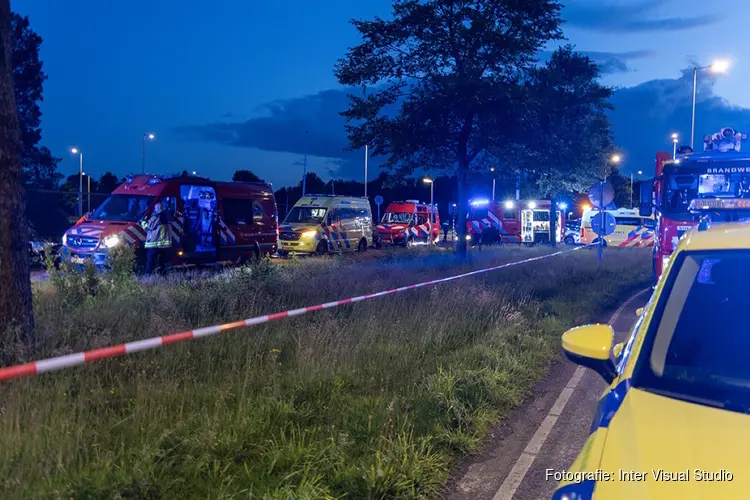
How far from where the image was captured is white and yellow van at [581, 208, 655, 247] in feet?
95.3

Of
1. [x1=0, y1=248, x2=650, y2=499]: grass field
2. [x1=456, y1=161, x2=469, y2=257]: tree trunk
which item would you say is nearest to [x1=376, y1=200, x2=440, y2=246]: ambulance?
[x1=456, y1=161, x2=469, y2=257]: tree trunk

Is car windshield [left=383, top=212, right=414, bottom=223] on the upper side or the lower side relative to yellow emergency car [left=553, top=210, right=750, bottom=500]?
upper

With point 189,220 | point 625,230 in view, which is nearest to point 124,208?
point 189,220

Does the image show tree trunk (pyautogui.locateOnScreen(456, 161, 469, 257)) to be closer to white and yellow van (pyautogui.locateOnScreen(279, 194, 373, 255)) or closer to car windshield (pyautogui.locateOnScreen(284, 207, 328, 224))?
white and yellow van (pyautogui.locateOnScreen(279, 194, 373, 255))

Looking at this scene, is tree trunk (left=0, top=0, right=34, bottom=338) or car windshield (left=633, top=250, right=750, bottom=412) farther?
tree trunk (left=0, top=0, right=34, bottom=338)

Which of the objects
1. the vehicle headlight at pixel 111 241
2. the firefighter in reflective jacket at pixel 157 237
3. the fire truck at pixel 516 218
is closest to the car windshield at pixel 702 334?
the vehicle headlight at pixel 111 241

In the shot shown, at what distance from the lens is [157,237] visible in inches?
669

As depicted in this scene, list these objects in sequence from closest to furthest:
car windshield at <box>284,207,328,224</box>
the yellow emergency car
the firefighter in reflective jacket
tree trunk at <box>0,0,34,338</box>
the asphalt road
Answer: the yellow emergency car < the asphalt road < tree trunk at <box>0,0,34,338</box> < the firefighter in reflective jacket < car windshield at <box>284,207,328,224</box>

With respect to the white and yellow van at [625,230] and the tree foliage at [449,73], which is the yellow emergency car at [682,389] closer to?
the tree foliage at [449,73]

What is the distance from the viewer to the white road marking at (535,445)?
14.5 feet

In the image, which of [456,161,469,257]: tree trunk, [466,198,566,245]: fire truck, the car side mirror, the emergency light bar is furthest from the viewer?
[466,198,566,245]: fire truck

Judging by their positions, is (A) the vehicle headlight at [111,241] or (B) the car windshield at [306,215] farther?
(B) the car windshield at [306,215]

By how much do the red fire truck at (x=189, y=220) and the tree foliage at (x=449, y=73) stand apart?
4909 millimetres

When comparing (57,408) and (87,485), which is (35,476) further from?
(57,408)
